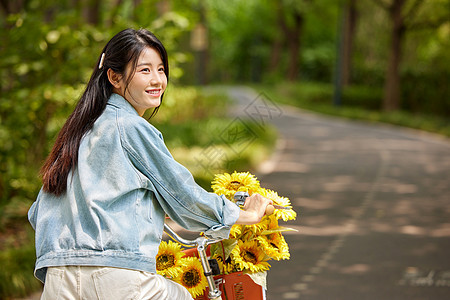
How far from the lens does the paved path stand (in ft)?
18.3

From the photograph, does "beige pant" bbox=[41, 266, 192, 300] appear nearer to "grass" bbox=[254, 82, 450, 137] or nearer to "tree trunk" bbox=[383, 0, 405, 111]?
"grass" bbox=[254, 82, 450, 137]

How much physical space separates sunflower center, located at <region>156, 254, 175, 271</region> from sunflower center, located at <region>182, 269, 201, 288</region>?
69 millimetres

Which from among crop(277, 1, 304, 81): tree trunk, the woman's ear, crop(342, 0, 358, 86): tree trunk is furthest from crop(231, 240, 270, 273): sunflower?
crop(277, 1, 304, 81): tree trunk

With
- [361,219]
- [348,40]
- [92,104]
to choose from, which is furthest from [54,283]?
[348,40]

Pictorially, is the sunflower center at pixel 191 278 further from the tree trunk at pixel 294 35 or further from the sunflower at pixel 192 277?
the tree trunk at pixel 294 35

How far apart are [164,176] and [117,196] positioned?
0.17m

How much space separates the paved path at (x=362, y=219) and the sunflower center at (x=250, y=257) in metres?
0.51

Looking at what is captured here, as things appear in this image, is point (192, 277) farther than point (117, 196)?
Yes

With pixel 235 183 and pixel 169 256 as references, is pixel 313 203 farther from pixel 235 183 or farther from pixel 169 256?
pixel 169 256

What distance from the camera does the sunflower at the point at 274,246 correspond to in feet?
7.59

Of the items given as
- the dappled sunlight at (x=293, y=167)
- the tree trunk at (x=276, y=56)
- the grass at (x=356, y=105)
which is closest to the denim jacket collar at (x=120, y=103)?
the dappled sunlight at (x=293, y=167)

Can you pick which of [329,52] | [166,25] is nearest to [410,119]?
[166,25]

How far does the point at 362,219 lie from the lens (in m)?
8.21

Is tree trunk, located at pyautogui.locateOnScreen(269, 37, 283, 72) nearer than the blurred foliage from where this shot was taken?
No
